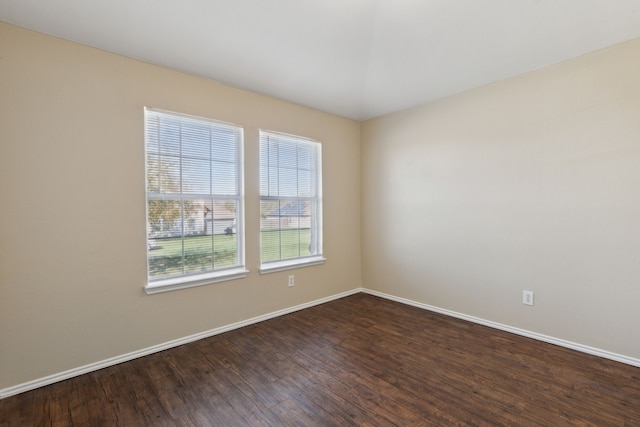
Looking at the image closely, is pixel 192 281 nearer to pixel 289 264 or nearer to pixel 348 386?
pixel 289 264

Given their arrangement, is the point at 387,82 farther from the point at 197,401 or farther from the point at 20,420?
the point at 20,420

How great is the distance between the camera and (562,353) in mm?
2455

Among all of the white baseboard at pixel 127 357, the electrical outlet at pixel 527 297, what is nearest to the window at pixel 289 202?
the white baseboard at pixel 127 357

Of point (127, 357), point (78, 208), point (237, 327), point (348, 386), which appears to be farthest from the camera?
point (237, 327)

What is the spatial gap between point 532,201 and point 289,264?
2.55m

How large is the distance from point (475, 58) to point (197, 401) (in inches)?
136

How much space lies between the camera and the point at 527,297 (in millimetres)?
2781

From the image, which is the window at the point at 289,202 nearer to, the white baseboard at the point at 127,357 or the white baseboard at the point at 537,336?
the white baseboard at the point at 127,357

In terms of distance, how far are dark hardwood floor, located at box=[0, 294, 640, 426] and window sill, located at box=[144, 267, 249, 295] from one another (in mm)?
538

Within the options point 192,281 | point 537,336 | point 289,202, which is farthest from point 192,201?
point 537,336

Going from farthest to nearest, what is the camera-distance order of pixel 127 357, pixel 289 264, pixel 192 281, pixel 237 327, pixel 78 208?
1. pixel 289 264
2. pixel 237 327
3. pixel 192 281
4. pixel 127 357
5. pixel 78 208

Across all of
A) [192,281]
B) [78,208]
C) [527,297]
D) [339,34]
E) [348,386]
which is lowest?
[348,386]

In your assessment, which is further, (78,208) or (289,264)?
(289,264)

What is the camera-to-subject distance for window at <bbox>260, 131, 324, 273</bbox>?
3322 millimetres
